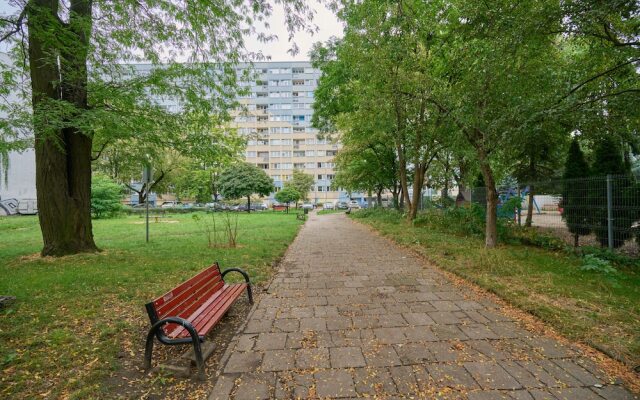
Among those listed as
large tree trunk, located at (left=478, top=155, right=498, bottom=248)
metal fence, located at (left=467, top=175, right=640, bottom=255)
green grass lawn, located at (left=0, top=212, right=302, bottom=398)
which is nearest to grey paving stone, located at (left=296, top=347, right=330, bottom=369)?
green grass lawn, located at (left=0, top=212, right=302, bottom=398)

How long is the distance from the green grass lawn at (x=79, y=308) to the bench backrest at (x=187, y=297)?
680mm

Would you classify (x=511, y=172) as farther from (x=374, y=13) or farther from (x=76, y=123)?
(x=76, y=123)

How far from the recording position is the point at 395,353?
3.09 metres

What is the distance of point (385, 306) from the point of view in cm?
443

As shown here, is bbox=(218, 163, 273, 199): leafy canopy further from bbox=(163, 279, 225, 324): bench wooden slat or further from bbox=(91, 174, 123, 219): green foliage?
bbox=(163, 279, 225, 324): bench wooden slat

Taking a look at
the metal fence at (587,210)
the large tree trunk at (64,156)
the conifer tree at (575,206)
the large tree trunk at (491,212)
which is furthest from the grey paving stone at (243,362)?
the conifer tree at (575,206)

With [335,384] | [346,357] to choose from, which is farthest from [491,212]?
[335,384]

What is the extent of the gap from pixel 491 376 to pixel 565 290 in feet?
9.93

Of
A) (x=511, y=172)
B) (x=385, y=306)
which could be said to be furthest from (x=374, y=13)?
(x=385, y=306)

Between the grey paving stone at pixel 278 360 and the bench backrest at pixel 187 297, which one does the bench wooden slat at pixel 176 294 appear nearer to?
the bench backrest at pixel 187 297

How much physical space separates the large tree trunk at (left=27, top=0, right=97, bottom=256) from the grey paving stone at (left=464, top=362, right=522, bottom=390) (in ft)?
26.2

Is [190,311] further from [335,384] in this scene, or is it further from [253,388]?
[335,384]

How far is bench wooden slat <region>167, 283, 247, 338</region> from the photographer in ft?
9.73

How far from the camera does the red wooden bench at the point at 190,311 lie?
274 centimetres
